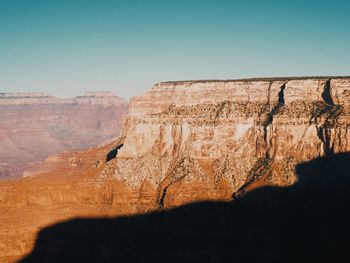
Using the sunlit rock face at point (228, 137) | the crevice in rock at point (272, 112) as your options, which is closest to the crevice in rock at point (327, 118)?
the sunlit rock face at point (228, 137)

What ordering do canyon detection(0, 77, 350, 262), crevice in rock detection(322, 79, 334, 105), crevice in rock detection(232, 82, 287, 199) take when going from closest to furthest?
canyon detection(0, 77, 350, 262), crevice in rock detection(232, 82, 287, 199), crevice in rock detection(322, 79, 334, 105)

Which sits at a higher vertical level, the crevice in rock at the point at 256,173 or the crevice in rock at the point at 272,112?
the crevice in rock at the point at 272,112

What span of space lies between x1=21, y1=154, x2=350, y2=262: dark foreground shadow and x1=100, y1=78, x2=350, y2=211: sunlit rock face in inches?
143

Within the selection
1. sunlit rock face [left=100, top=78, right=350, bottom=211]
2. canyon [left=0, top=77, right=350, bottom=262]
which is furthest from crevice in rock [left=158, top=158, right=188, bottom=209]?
canyon [left=0, top=77, right=350, bottom=262]

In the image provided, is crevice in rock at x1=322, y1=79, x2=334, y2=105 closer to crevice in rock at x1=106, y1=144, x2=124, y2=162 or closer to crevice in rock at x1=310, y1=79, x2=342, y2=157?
crevice in rock at x1=310, y1=79, x2=342, y2=157

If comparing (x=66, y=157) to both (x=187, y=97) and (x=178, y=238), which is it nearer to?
(x=187, y=97)

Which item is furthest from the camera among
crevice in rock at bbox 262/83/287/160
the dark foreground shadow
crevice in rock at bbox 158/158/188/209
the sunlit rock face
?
crevice in rock at bbox 262/83/287/160

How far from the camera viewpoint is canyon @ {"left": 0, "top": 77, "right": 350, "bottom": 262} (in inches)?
4631

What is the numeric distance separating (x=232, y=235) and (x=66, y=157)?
8790 centimetres

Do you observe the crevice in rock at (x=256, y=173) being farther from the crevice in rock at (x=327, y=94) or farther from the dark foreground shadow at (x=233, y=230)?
the crevice in rock at (x=327, y=94)

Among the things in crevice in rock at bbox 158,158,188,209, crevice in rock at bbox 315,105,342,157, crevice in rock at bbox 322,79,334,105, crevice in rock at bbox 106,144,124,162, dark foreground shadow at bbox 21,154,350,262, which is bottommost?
dark foreground shadow at bbox 21,154,350,262

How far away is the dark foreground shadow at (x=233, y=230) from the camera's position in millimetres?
102875

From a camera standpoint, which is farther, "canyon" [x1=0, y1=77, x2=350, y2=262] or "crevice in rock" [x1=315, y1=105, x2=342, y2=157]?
"crevice in rock" [x1=315, y1=105, x2=342, y2=157]

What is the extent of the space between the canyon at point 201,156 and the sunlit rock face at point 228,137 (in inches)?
8.5
